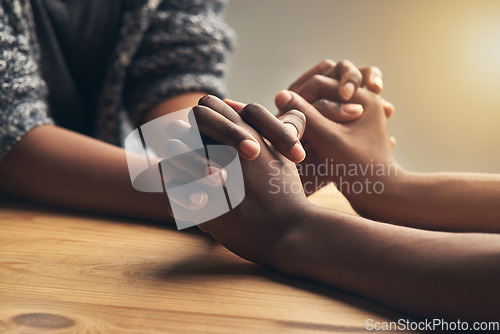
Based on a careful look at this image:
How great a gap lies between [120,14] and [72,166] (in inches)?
11.3

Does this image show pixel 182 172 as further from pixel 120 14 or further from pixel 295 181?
pixel 120 14

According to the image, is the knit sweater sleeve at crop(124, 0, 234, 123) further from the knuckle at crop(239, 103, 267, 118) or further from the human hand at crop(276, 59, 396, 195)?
the knuckle at crop(239, 103, 267, 118)

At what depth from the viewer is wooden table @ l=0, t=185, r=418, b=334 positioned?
278 millimetres

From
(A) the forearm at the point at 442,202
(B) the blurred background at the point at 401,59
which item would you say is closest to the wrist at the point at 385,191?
(A) the forearm at the point at 442,202

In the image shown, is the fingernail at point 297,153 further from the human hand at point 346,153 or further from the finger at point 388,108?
the finger at point 388,108

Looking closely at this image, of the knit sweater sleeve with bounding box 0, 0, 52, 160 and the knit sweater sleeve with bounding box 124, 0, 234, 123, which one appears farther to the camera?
the knit sweater sleeve with bounding box 124, 0, 234, 123

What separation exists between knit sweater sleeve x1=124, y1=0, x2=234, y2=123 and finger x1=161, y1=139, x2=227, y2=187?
0.35 metres

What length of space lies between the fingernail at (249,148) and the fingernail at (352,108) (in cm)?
19

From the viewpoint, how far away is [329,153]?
478 millimetres

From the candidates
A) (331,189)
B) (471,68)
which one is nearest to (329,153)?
(331,189)

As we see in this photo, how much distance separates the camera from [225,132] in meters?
0.34

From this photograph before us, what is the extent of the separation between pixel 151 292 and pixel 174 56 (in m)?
0.45

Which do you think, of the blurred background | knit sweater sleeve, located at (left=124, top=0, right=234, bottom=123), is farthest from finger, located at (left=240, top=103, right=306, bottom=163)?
the blurred background

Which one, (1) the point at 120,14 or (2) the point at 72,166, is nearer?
(2) the point at 72,166
